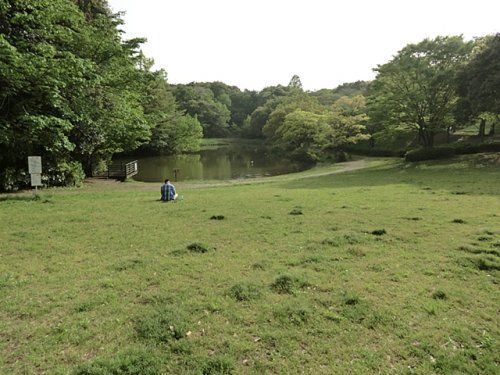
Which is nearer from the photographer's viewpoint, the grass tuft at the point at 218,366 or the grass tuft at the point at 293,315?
the grass tuft at the point at 218,366

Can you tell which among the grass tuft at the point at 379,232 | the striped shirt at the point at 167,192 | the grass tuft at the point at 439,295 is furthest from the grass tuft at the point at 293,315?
the striped shirt at the point at 167,192

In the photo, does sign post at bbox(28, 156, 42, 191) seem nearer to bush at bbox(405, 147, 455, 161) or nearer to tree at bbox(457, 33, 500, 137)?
tree at bbox(457, 33, 500, 137)

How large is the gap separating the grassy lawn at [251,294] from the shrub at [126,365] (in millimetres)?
17

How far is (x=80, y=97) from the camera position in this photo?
16.9 metres

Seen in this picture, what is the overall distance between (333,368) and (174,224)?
23.8ft

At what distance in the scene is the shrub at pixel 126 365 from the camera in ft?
12.2

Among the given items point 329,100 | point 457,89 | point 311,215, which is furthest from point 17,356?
point 329,100

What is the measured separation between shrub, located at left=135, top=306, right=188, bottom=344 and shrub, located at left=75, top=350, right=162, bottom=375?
36 cm

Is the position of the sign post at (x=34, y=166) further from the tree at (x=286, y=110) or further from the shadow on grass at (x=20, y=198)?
the tree at (x=286, y=110)

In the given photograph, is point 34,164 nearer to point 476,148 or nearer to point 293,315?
point 293,315

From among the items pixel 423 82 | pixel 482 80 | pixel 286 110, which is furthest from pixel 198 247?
pixel 286 110

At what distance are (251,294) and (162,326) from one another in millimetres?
1512

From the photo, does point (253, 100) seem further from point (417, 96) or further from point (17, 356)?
point (17, 356)

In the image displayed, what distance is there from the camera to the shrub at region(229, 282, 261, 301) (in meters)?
5.39
